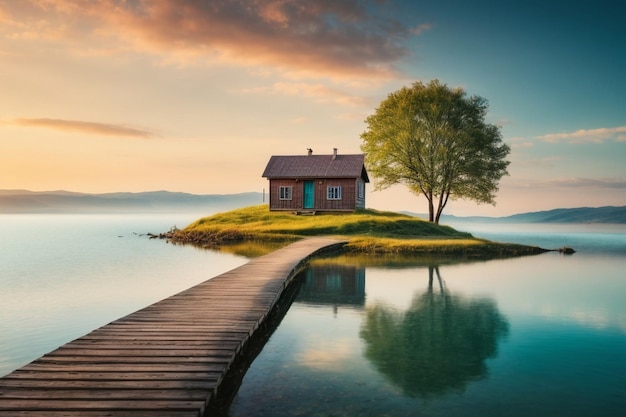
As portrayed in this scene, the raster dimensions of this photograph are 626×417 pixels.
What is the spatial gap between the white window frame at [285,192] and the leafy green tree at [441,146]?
9.89m

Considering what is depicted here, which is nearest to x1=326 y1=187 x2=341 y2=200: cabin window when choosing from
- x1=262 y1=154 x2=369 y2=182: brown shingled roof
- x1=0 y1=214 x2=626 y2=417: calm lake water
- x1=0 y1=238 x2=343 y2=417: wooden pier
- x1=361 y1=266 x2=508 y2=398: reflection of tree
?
x1=262 y1=154 x2=369 y2=182: brown shingled roof

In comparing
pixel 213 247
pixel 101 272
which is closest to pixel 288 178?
pixel 213 247

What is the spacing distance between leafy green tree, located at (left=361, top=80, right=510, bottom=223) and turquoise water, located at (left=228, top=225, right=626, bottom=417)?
29.8 meters

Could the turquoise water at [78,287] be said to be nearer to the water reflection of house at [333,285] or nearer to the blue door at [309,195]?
the water reflection of house at [333,285]

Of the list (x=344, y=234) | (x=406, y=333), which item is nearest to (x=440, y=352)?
(x=406, y=333)

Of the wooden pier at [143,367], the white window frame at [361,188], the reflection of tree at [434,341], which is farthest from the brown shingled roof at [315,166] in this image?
the wooden pier at [143,367]

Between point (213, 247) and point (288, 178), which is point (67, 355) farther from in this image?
point (288, 178)

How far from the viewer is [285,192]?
5303cm

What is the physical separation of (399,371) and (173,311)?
18.1ft

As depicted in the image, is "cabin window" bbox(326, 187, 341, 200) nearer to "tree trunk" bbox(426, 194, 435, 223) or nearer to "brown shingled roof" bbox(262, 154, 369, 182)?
"brown shingled roof" bbox(262, 154, 369, 182)

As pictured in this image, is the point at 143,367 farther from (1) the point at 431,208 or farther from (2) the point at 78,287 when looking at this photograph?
(1) the point at 431,208

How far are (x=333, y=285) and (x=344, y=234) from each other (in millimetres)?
21445

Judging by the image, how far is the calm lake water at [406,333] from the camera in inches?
327

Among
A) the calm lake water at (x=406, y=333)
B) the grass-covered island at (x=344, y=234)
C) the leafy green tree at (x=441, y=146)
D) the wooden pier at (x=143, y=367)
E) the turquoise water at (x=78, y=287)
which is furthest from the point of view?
the leafy green tree at (x=441, y=146)
